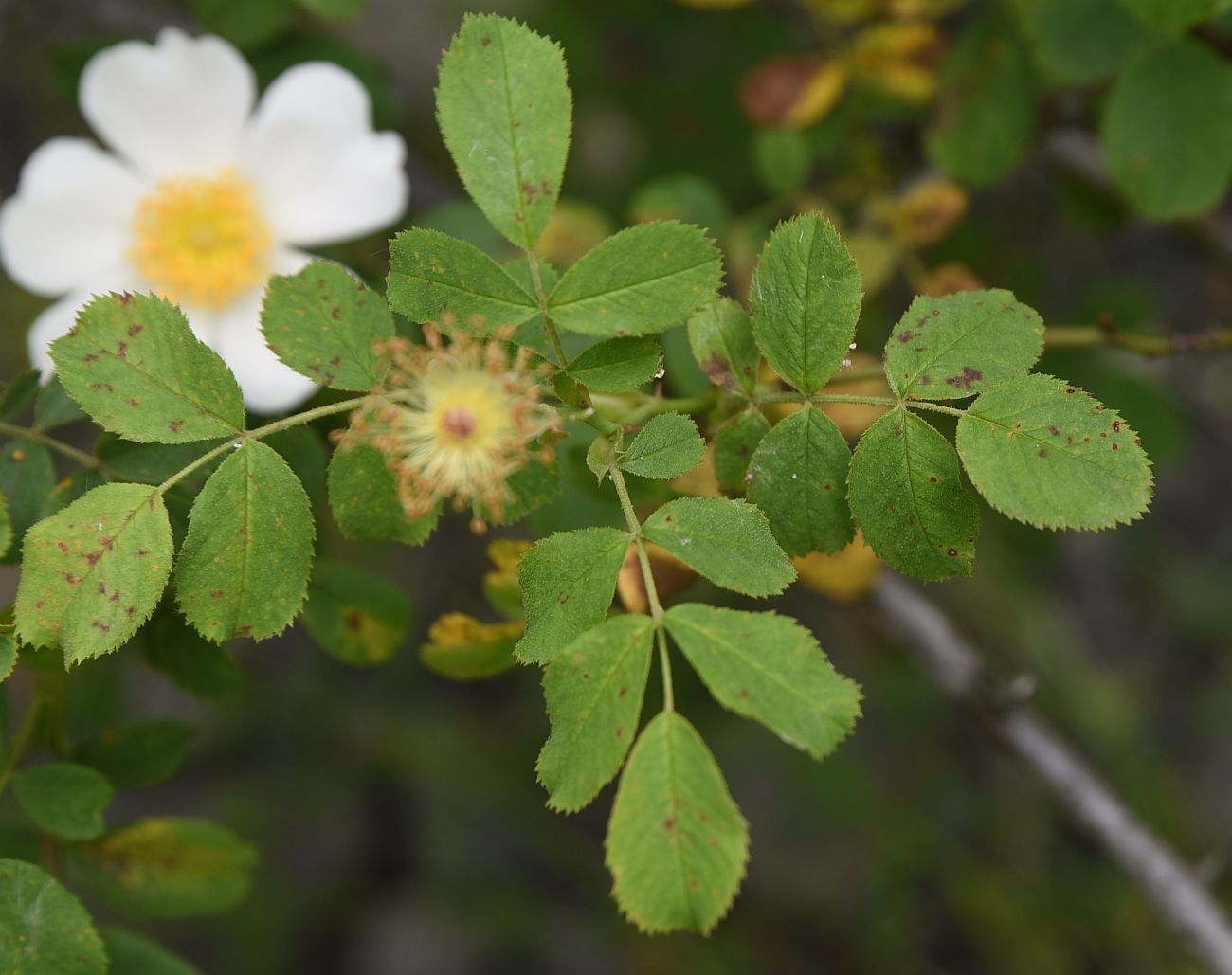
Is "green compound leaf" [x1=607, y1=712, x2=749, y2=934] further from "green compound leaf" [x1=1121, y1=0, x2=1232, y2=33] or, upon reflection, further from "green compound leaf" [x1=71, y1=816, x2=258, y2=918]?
"green compound leaf" [x1=1121, y1=0, x2=1232, y2=33]

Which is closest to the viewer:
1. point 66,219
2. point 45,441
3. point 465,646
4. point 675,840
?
point 675,840

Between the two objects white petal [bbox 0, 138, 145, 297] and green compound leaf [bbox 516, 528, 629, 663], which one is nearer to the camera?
green compound leaf [bbox 516, 528, 629, 663]

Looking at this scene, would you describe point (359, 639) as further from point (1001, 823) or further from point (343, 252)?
point (1001, 823)

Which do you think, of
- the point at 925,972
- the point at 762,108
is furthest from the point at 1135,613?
the point at 762,108

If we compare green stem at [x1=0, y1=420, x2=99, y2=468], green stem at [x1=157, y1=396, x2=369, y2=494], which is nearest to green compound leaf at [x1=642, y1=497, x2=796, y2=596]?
green stem at [x1=157, y1=396, x2=369, y2=494]

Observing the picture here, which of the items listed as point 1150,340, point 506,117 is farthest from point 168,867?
point 1150,340

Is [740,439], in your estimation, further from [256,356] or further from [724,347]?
[256,356]
